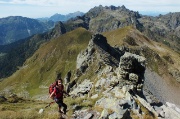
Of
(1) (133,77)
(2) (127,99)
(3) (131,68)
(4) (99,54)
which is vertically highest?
(2) (127,99)

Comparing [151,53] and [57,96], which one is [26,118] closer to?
[57,96]

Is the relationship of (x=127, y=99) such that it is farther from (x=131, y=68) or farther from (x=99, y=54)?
(x=99, y=54)

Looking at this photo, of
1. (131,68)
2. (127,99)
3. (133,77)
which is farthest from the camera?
(131,68)

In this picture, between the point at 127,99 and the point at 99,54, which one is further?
the point at 99,54

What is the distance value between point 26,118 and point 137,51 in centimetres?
14626

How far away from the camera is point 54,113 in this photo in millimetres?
27781

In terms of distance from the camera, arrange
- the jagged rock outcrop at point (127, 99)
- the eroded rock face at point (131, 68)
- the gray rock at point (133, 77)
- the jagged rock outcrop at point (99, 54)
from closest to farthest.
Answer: the jagged rock outcrop at point (127, 99) < the gray rock at point (133, 77) < the eroded rock face at point (131, 68) < the jagged rock outcrop at point (99, 54)

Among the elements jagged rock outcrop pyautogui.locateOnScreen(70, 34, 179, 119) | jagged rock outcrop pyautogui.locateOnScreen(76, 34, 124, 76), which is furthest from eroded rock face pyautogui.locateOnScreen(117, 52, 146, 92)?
jagged rock outcrop pyautogui.locateOnScreen(76, 34, 124, 76)

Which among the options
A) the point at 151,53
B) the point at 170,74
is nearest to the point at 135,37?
the point at 151,53

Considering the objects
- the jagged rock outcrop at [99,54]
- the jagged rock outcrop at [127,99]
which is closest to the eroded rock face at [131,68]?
the jagged rock outcrop at [127,99]

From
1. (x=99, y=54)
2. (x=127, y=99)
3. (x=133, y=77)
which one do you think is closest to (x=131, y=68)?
(x=133, y=77)

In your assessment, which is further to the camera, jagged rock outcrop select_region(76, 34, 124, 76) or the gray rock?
jagged rock outcrop select_region(76, 34, 124, 76)

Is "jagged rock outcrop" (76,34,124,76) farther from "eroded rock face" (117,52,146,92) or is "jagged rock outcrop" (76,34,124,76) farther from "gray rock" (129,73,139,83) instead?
"gray rock" (129,73,139,83)

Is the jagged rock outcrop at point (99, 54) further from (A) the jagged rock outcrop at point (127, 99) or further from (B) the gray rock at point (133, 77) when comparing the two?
(B) the gray rock at point (133, 77)
